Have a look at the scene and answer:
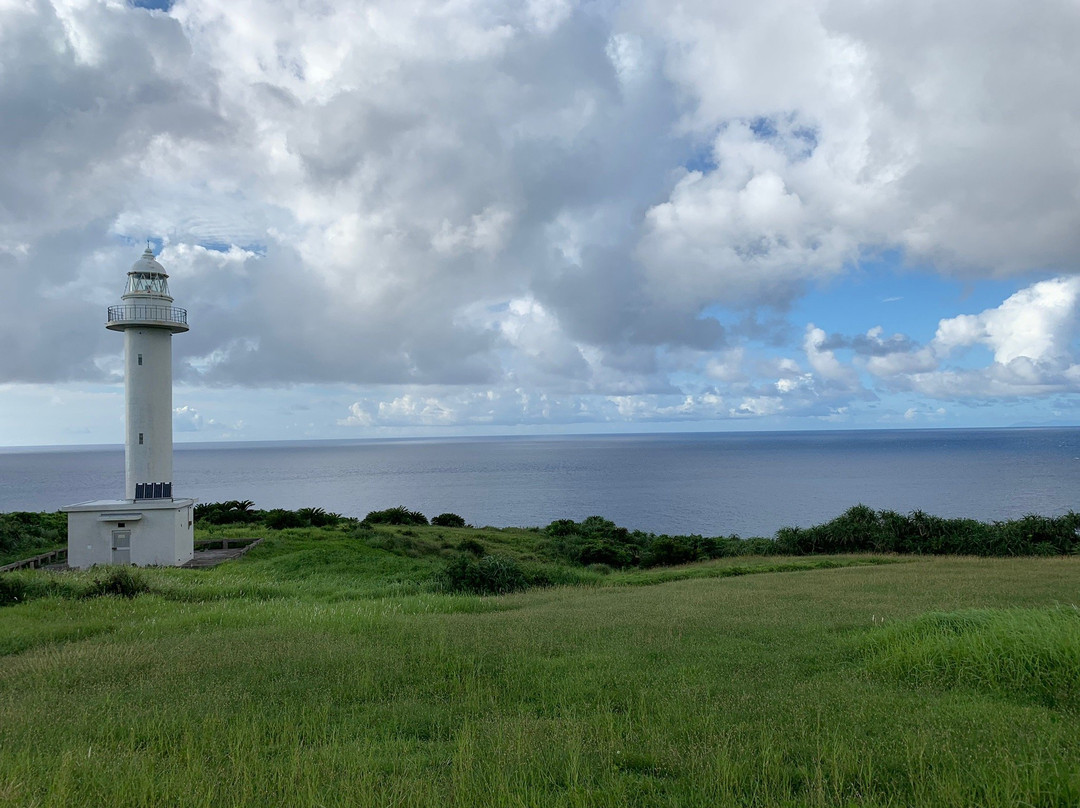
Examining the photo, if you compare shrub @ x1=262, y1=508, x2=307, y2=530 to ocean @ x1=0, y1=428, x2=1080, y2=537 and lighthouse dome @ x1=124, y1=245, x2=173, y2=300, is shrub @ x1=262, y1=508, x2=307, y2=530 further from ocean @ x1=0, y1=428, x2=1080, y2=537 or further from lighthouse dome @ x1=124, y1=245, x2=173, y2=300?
ocean @ x1=0, y1=428, x2=1080, y2=537

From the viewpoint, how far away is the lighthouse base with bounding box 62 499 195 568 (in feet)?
89.8

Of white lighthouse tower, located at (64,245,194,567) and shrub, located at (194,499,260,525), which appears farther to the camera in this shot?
shrub, located at (194,499,260,525)

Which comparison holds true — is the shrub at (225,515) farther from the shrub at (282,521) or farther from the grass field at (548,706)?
the grass field at (548,706)

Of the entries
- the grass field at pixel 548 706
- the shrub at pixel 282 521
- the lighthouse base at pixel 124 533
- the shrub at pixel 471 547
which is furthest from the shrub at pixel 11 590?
the shrub at pixel 282 521

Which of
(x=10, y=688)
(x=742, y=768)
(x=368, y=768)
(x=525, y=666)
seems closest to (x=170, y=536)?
(x=10, y=688)

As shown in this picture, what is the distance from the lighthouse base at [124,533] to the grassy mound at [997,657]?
88.5 ft

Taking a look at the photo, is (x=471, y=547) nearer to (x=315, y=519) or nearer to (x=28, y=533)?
(x=315, y=519)

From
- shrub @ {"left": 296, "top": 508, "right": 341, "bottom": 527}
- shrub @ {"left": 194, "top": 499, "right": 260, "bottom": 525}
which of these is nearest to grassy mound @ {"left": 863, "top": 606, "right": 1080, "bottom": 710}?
shrub @ {"left": 296, "top": 508, "right": 341, "bottom": 527}

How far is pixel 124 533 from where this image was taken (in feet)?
90.7

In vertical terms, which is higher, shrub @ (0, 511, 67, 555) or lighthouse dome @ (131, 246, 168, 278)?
lighthouse dome @ (131, 246, 168, 278)

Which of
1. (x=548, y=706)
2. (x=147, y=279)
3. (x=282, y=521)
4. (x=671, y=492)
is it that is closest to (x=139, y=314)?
(x=147, y=279)

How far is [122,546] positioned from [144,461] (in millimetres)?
4605

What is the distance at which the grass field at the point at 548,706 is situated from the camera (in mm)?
5242

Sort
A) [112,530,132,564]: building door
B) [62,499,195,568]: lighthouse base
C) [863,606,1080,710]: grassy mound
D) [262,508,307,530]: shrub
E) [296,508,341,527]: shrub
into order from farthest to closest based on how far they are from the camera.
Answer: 1. [296,508,341,527]: shrub
2. [262,508,307,530]: shrub
3. [112,530,132,564]: building door
4. [62,499,195,568]: lighthouse base
5. [863,606,1080,710]: grassy mound
